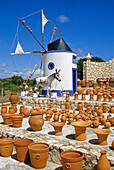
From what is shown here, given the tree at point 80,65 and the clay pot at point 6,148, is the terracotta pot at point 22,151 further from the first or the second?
the tree at point 80,65

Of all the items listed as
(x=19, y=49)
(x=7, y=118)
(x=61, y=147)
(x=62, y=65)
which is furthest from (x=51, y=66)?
(x=61, y=147)

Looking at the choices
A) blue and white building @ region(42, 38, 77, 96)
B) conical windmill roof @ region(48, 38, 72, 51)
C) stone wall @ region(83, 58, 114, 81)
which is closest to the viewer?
blue and white building @ region(42, 38, 77, 96)

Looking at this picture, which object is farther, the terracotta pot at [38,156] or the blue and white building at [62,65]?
the blue and white building at [62,65]

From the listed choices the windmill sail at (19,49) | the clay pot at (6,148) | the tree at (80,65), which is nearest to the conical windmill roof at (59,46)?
the windmill sail at (19,49)

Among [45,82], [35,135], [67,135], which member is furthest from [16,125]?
[45,82]

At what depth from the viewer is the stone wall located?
2128 centimetres

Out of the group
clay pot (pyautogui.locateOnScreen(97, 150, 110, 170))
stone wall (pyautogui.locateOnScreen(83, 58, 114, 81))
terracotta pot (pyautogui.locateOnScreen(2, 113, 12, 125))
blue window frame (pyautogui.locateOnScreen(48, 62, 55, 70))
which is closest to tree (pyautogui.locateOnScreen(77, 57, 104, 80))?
stone wall (pyautogui.locateOnScreen(83, 58, 114, 81))

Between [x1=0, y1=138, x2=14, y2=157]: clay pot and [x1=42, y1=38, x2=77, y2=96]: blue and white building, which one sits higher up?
[x1=42, y1=38, x2=77, y2=96]: blue and white building

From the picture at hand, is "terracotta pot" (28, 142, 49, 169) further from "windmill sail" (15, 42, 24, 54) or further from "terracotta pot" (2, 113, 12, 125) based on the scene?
"windmill sail" (15, 42, 24, 54)

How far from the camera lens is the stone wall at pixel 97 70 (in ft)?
69.8

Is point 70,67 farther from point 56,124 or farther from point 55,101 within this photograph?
point 56,124

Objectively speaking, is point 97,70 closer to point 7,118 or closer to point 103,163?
point 7,118

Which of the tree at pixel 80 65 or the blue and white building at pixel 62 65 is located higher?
the tree at pixel 80 65

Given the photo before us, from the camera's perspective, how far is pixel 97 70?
21.7 meters
